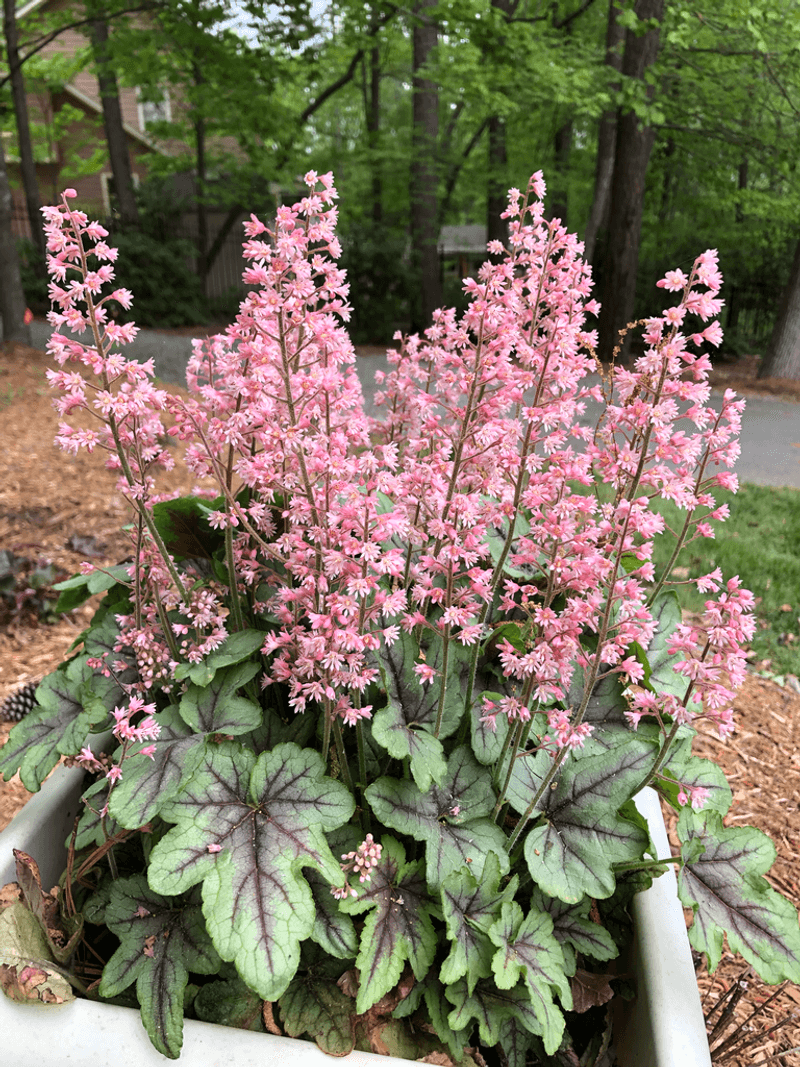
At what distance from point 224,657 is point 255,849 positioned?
39 cm

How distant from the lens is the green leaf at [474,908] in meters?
1.48

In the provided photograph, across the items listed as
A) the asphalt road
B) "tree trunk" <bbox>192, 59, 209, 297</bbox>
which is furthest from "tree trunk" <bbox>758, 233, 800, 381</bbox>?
"tree trunk" <bbox>192, 59, 209, 297</bbox>

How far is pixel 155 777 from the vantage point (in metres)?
1.57

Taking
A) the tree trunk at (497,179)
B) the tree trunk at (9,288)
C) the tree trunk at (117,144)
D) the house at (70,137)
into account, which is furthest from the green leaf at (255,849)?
the house at (70,137)

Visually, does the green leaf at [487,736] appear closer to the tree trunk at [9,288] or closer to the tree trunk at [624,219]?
the tree trunk at [624,219]

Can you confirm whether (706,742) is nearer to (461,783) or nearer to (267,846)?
(461,783)

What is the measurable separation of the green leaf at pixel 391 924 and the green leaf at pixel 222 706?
393 millimetres

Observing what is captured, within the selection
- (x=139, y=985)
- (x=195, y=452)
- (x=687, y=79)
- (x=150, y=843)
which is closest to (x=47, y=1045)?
(x=139, y=985)

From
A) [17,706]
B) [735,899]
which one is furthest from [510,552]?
[17,706]

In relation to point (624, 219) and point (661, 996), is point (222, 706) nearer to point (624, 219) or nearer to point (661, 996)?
point (661, 996)

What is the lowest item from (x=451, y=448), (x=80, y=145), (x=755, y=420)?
(x=755, y=420)

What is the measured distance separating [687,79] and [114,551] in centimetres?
976

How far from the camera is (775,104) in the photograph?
33.0 ft

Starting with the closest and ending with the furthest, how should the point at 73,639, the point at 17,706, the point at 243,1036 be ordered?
the point at 243,1036 → the point at 17,706 → the point at 73,639
